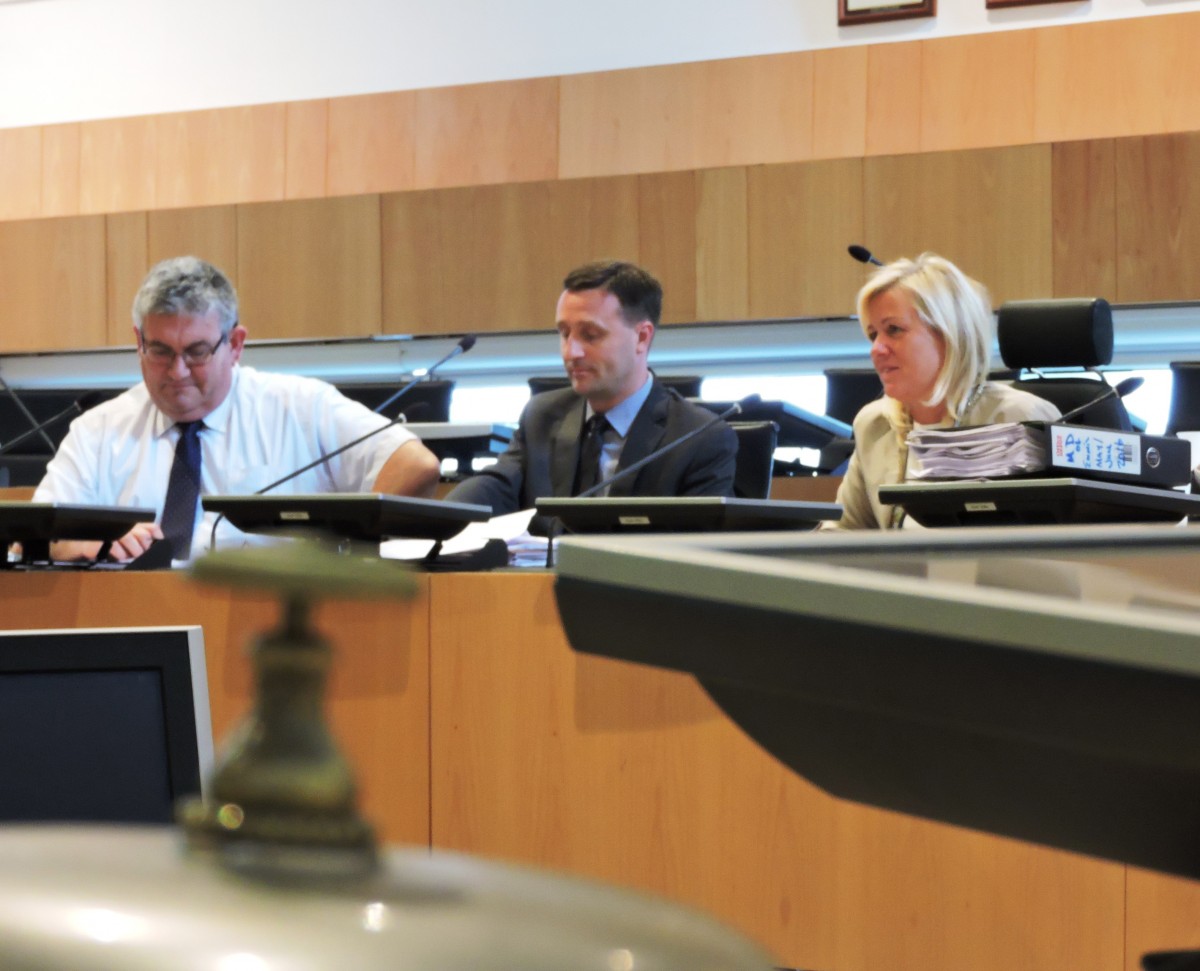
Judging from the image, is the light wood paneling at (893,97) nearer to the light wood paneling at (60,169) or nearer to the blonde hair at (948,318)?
the blonde hair at (948,318)

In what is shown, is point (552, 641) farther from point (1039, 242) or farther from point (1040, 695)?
point (1039, 242)

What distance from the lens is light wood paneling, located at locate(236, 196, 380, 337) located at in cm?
710

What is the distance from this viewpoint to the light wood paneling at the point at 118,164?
778 centimetres

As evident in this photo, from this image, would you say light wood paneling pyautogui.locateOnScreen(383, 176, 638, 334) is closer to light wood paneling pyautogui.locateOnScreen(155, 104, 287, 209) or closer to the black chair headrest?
light wood paneling pyautogui.locateOnScreen(155, 104, 287, 209)

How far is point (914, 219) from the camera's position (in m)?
6.37

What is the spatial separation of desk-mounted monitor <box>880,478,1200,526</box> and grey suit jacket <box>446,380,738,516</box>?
49.9 inches

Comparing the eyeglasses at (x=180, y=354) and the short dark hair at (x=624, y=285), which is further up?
the short dark hair at (x=624, y=285)

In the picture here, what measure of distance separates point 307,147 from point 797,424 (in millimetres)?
3525

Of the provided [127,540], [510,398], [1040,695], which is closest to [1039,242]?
[510,398]

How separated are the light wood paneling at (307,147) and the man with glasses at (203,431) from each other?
4284 millimetres

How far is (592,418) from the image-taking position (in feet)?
11.9

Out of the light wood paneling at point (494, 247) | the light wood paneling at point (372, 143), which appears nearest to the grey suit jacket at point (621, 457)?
the light wood paneling at point (494, 247)

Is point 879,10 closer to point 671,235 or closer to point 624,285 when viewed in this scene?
point 671,235

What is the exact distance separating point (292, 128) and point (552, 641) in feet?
19.2
